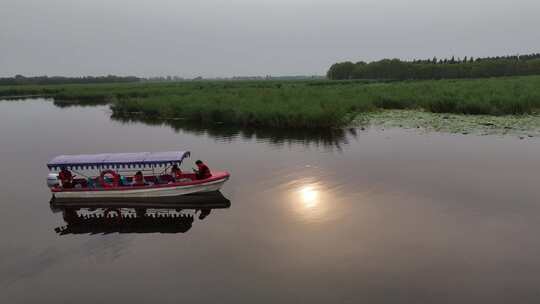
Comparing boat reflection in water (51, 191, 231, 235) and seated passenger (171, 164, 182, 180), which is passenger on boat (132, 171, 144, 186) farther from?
seated passenger (171, 164, 182, 180)

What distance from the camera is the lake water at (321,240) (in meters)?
9.12

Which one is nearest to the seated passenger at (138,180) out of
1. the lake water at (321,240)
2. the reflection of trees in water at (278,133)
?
the lake water at (321,240)

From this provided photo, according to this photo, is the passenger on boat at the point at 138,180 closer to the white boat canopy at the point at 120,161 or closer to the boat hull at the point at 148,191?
the boat hull at the point at 148,191

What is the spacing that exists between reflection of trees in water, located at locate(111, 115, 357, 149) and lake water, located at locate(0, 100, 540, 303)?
4.34 m

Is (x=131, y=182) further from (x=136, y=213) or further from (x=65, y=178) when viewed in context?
(x=65, y=178)

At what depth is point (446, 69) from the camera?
312ft

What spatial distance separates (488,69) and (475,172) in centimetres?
8951

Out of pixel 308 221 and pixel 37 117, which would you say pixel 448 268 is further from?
pixel 37 117

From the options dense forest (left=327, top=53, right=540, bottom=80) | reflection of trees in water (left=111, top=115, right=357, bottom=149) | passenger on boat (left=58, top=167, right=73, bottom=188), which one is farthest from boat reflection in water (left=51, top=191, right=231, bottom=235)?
dense forest (left=327, top=53, right=540, bottom=80)

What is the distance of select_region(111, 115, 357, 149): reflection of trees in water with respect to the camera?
25.5m

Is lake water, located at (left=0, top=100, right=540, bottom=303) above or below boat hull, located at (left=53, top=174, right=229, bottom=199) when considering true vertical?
below

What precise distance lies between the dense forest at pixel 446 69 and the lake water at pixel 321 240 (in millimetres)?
82065

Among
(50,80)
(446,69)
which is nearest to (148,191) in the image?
(446,69)

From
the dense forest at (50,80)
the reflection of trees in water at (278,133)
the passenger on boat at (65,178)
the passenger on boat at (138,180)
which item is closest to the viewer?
the passenger on boat at (138,180)
